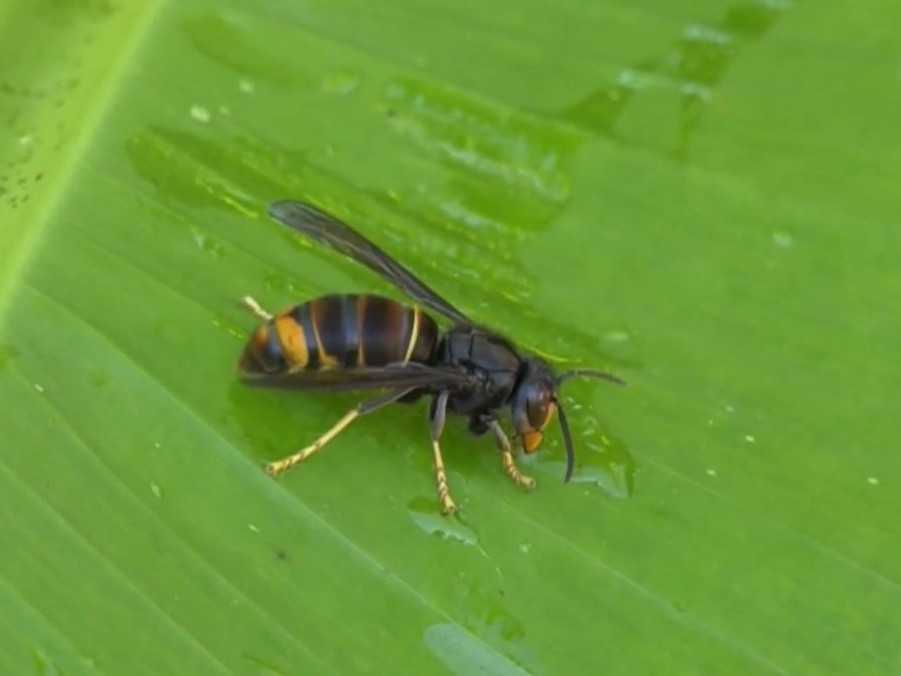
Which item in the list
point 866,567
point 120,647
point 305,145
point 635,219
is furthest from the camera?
point 305,145

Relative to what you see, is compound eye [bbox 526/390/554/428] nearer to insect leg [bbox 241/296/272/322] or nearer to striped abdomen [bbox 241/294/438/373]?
striped abdomen [bbox 241/294/438/373]

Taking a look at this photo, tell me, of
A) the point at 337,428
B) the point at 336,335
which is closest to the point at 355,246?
the point at 336,335

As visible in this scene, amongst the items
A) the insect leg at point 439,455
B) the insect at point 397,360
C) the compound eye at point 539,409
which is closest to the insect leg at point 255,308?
the insect at point 397,360

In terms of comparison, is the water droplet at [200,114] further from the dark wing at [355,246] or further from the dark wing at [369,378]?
the dark wing at [369,378]

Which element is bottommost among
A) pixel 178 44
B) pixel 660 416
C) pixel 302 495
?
pixel 302 495

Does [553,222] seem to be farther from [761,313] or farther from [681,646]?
[681,646]

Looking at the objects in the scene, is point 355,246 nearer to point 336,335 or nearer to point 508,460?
point 336,335

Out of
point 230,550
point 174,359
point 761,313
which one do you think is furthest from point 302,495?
point 761,313
